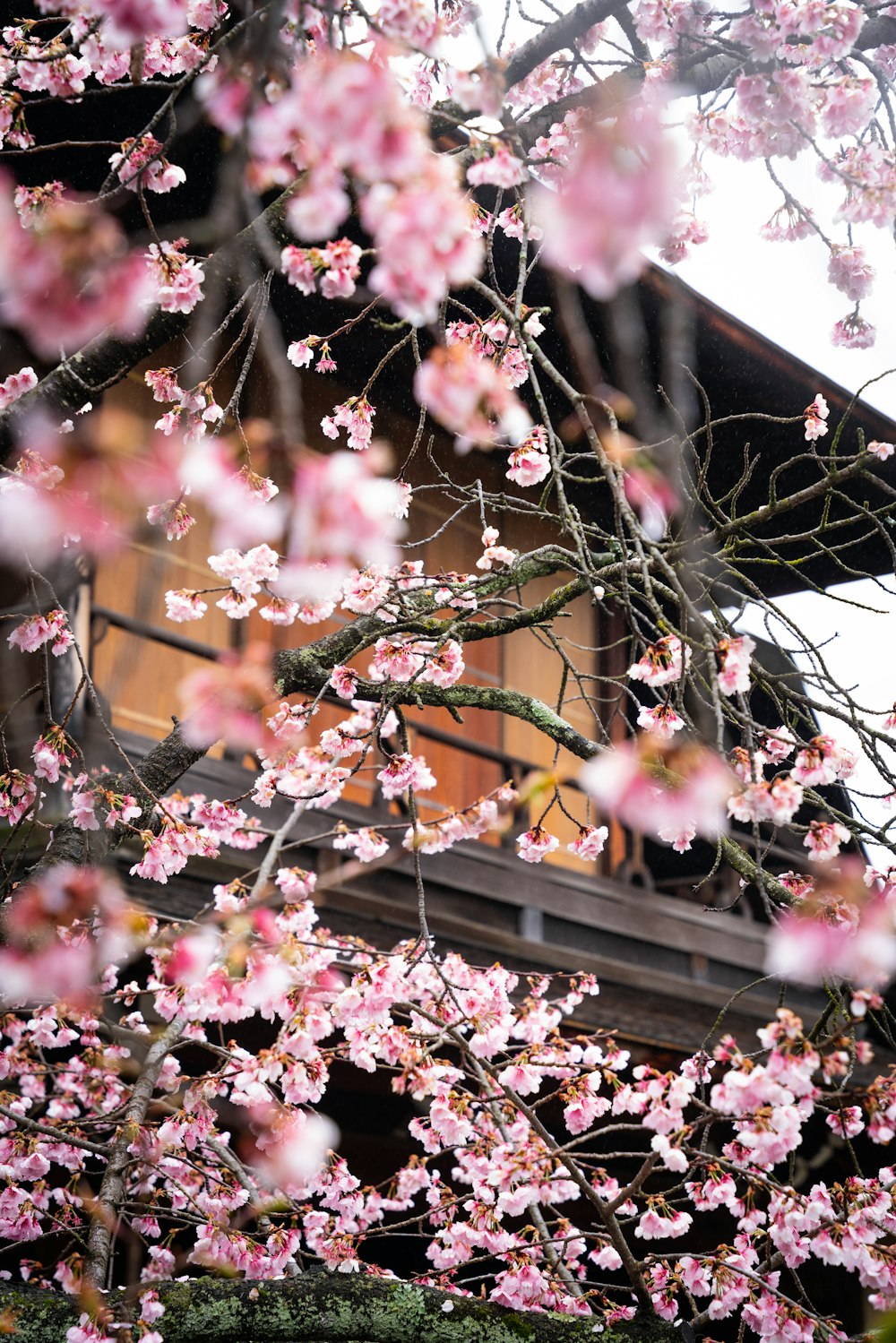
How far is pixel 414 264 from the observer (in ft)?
4.66

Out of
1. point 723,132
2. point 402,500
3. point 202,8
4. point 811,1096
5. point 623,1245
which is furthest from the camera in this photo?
point 402,500

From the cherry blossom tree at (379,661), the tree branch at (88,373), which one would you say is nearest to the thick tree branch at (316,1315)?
the cherry blossom tree at (379,661)

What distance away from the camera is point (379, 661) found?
11.9ft

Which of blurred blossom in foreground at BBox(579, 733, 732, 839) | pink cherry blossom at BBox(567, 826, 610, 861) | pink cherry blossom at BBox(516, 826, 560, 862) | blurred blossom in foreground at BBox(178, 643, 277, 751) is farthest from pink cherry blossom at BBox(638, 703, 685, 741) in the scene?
blurred blossom in foreground at BBox(178, 643, 277, 751)

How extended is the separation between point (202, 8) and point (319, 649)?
1.78 metres

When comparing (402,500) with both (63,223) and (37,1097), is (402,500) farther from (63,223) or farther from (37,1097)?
(63,223)

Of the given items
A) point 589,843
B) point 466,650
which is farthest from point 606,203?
point 466,650

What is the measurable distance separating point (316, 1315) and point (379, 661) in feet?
5.69

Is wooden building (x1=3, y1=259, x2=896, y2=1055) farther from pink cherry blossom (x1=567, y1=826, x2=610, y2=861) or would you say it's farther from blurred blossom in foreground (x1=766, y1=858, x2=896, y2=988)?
blurred blossom in foreground (x1=766, y1=858, x2=896, y2=988)

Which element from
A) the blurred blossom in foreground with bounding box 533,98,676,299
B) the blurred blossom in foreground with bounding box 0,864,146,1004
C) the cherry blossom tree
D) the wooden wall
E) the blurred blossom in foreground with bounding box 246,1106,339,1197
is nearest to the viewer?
the blurred blossom in foreground with bounding box 533,98,676,299

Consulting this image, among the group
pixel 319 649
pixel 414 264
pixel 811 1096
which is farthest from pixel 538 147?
pixel 811 1096

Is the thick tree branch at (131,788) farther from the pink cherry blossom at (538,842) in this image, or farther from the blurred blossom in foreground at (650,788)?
the blurred blossom in foreground at (650,788)

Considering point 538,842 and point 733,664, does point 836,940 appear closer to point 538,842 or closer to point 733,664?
point 733,664

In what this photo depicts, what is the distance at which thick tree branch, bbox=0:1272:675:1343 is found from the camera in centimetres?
273
